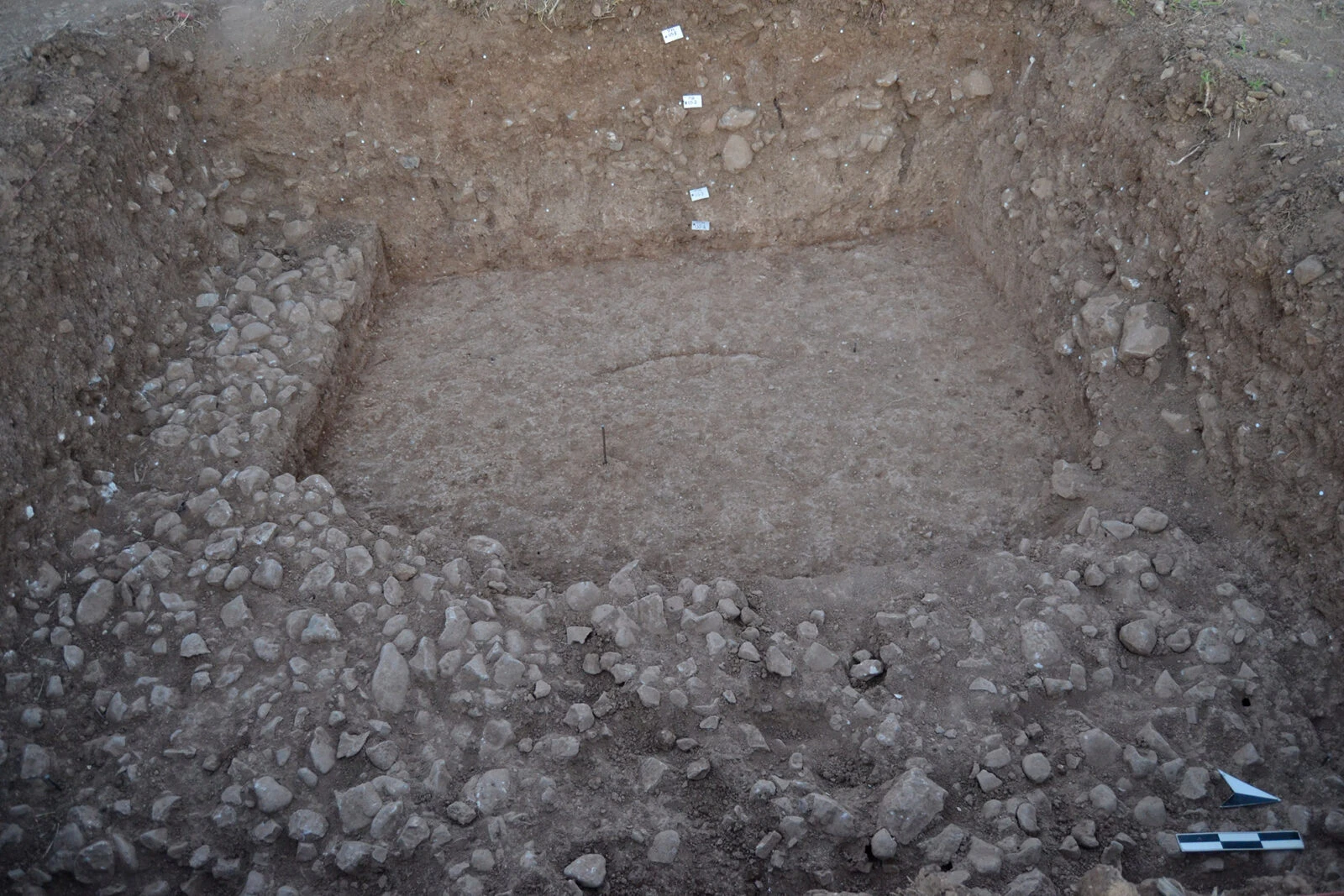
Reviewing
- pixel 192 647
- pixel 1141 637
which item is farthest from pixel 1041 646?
pixel 192 647

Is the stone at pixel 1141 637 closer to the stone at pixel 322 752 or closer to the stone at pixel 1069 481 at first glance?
the stone at pixel 1069 481

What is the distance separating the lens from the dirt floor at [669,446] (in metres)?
2.65

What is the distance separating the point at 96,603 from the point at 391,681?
1.04 meters

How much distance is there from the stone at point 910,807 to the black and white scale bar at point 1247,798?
78cm

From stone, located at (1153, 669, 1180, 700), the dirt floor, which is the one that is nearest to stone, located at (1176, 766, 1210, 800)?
the dirt floor

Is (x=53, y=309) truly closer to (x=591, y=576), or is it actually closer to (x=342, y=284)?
(x=342, y=284)

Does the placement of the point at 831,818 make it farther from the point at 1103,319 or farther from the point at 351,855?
the point at 1103,319

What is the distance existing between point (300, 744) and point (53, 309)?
2042 millimetres

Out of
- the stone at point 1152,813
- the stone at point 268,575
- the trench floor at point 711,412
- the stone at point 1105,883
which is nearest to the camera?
the stone at point 1105,883

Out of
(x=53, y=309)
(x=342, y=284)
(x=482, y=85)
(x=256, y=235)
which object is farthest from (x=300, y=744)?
(x=482, y=85)

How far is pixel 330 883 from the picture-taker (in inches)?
99.0

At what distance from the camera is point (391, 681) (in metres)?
2.92

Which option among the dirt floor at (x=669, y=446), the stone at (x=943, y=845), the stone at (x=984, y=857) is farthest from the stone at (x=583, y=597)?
the stone at (x=984, y=857)

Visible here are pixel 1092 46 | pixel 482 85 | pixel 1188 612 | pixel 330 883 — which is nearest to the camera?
pixel 330 883
